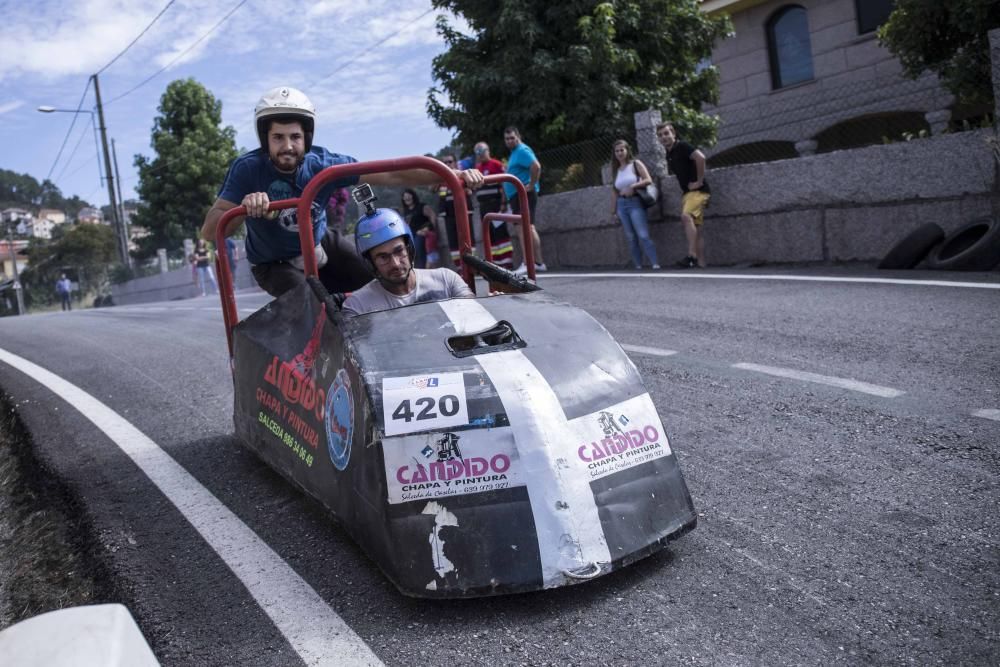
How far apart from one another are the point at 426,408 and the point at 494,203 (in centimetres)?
940

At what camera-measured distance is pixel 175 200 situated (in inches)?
1827

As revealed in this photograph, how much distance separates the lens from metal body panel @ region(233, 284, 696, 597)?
292 centimetres

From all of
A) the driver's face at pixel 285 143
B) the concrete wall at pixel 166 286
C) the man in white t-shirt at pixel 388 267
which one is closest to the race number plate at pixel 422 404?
the man in white t-shirt at pixel 388 267

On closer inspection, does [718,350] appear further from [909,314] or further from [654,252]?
[654,252]

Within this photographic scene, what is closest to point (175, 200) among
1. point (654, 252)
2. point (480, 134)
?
point (480, 134)

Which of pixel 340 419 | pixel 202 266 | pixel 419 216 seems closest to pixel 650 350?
pixel 340 419

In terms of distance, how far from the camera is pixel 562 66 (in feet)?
61.6

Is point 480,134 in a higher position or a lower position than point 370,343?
higher

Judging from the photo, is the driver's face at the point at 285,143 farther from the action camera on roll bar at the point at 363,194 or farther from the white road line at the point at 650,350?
the white road line at the point at 650,350

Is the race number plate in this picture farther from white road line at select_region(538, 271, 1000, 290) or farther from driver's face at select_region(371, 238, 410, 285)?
white road line at select_region(538, 271, 1000, 290)

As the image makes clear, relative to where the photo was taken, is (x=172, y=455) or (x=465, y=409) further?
(x=172, y=455)

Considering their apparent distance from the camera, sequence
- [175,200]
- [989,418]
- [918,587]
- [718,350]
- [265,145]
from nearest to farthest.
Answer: [918,587] < [989,418] < [265,145] < [718,350] < [175,200]

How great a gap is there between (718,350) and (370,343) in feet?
11.5

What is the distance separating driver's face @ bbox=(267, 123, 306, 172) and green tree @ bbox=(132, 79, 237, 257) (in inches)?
1688
